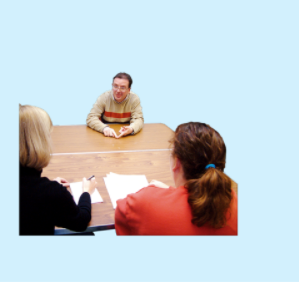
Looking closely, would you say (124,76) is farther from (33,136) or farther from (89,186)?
(33,136)

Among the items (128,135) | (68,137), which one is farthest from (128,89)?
(68,137)

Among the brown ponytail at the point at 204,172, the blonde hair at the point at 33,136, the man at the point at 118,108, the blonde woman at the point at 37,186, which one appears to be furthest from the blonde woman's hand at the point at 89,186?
the man at the point at 118,108

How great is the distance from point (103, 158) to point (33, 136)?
1080 millimetres

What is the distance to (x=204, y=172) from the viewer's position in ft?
3.99

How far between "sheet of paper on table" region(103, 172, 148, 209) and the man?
3.58ft

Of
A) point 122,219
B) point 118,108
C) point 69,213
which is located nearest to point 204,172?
point 122,219

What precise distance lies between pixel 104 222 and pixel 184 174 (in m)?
0.53

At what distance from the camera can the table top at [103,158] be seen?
1.69 metres

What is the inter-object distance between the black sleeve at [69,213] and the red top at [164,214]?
281 millimetres

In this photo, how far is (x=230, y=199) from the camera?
47.6 inches

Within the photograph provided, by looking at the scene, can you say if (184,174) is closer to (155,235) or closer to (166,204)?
(166,204)

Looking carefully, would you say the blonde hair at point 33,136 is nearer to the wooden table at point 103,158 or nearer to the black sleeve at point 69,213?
the black sleeve at point 69,213

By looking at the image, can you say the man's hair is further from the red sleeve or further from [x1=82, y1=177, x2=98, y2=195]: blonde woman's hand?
the red sleeve

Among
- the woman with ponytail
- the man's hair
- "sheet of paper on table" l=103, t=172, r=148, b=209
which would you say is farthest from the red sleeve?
the man's hair
